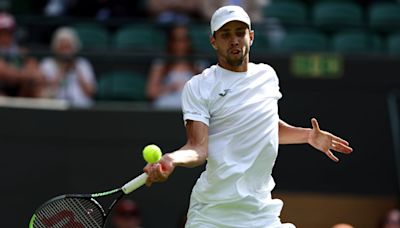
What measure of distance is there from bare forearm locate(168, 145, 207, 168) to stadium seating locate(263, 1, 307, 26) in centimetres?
653

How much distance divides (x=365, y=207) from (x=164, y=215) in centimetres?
221

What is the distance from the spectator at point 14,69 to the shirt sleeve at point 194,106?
5199 mm

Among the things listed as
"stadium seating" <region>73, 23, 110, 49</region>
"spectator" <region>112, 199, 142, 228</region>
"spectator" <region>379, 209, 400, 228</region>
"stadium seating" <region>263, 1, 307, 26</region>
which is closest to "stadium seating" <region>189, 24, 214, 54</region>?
"stadium seating" <region>263, 1, 307, 26</region>

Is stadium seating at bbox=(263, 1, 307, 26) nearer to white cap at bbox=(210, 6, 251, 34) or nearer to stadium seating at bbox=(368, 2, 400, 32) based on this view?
stadium seating at bbox=(368, 2, 400, 32)

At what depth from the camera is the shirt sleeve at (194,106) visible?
19.8 feet

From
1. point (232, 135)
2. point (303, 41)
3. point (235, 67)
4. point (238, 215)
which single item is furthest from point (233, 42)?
point (303, 41)

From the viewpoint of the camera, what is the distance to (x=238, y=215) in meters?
6.07

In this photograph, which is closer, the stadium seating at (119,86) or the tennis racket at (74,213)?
the tennis racket at (74,213)

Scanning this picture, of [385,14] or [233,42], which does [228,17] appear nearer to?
[233,42]

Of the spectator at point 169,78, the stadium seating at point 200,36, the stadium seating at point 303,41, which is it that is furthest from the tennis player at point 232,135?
the stadium seating at point 303,41

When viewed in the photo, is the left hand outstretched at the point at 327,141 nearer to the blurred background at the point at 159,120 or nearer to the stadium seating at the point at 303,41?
the blurred background at the point at 159,120

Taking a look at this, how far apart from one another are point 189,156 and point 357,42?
6.47 metres

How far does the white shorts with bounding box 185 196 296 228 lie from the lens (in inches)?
239

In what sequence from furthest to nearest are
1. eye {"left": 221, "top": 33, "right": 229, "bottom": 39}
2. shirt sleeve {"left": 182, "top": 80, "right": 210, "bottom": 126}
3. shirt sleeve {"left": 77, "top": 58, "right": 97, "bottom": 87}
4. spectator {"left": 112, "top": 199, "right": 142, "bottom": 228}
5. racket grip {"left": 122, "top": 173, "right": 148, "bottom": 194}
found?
shirt sleeve {"left": 77, "top": 58, "right": 97, "bottom": 87} → spectator {"left": 112, "top": 199, "right": 142, "bottom": 228} → eye {"left": 221, "top": 33, "right": 229, "bottom": 39} → shirt sleeve {"left": 182, "top": 80, "right": 210, "bottom": 126} → racket grip {"left": 122, "top": 173, "right": 148, "bottom": 194}
